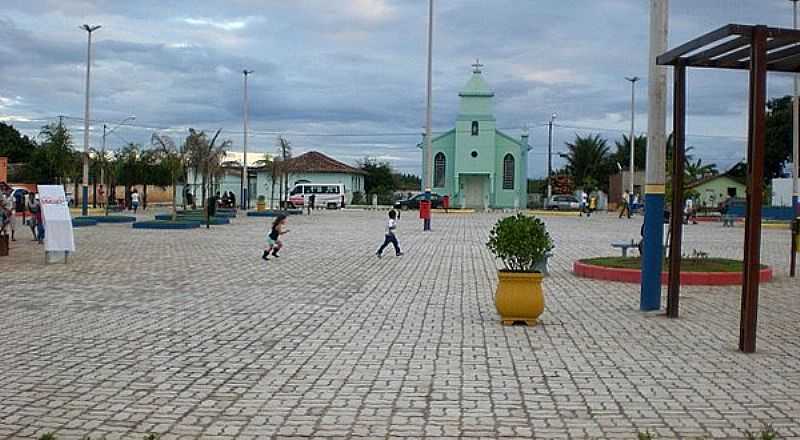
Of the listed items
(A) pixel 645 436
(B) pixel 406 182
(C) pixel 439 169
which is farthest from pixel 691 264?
(B) pixel 406 182

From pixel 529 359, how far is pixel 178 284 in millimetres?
8159

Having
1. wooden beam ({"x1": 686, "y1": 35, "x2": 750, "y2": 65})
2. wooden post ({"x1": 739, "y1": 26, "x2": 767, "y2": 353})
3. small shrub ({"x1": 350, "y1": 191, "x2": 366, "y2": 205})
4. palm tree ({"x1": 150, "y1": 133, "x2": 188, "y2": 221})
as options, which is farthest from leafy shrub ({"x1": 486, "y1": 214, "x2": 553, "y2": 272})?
small shrub ({"x1": 350, "y1": 191, "x2": 366, "y2": 205})

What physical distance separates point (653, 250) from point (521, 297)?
2588mm

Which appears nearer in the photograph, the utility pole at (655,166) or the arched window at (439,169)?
the utility pole at (655,166)

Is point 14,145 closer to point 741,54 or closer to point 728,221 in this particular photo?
point 728,221

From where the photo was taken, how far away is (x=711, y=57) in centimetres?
1151

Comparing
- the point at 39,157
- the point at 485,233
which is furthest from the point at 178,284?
the point at 39,157

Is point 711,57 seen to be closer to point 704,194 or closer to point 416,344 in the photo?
point 416,344

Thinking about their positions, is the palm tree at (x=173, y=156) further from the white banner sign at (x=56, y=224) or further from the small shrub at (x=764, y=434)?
the small shrub at (x=764, y=434)

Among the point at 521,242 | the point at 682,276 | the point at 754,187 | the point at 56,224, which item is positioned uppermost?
the point at 754,187

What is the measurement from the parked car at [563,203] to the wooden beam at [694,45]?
56561mm

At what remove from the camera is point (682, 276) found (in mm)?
16109

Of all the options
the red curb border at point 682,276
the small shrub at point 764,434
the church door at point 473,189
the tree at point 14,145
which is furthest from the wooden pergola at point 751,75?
the tree at point 14,145

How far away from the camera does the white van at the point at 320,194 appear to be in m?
68.2
